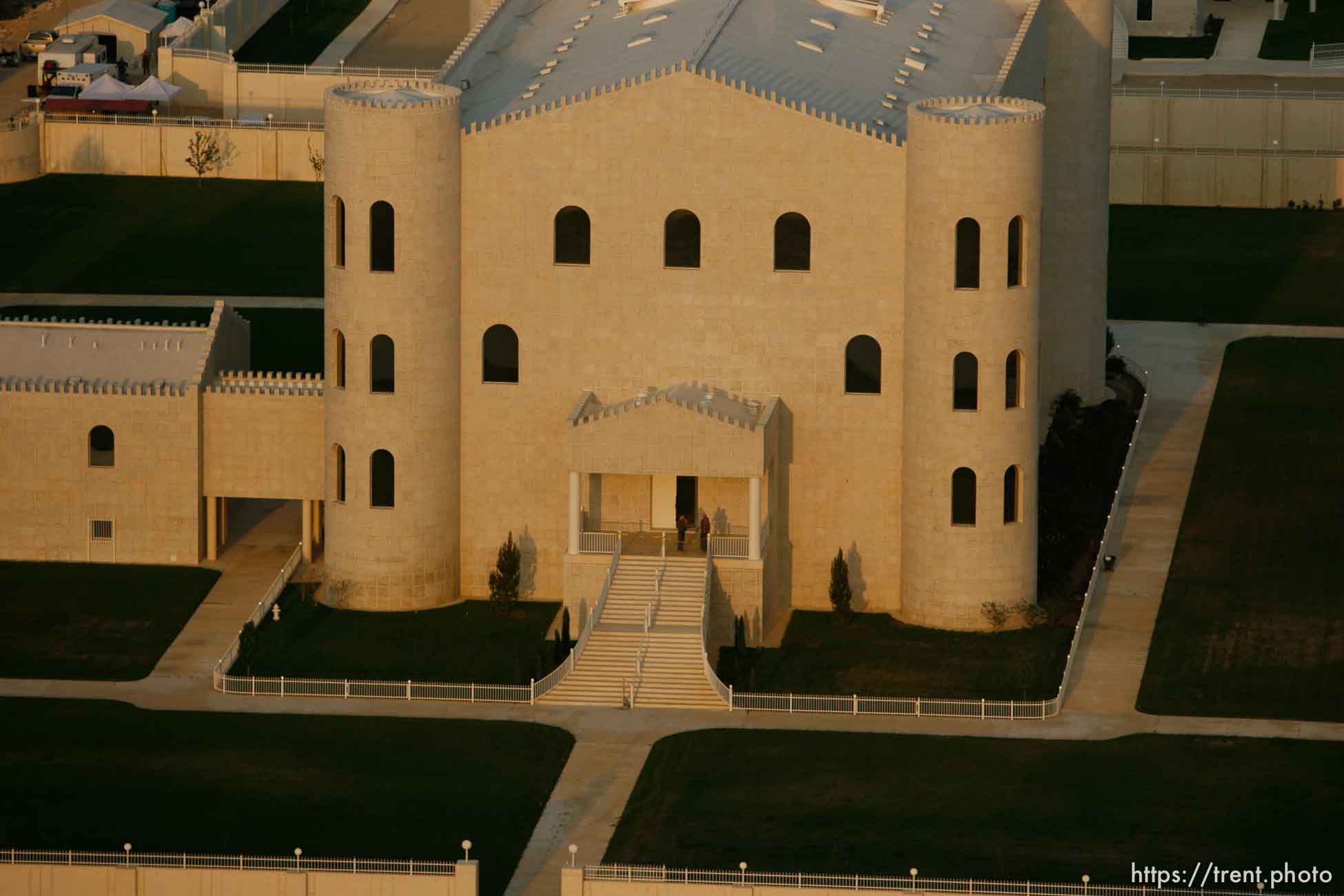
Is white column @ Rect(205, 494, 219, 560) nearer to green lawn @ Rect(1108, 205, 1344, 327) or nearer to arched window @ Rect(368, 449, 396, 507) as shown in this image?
arched window @ Rect(368, 449, 396, 507)

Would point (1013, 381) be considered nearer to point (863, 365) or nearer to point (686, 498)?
point (863, 365)

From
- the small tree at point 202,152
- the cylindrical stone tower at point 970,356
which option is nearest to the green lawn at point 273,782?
the cylindrical stone tower at point 970,356

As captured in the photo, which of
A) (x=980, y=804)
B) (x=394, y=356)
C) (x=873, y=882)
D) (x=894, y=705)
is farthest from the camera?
(x=394, y=356)

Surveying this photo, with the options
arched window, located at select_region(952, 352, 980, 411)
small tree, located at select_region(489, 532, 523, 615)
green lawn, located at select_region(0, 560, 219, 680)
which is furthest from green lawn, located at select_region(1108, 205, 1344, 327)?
green lawn, located at select_region(0, 560, 219, 680)

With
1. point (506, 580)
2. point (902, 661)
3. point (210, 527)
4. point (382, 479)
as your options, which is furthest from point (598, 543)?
point (210, 527)

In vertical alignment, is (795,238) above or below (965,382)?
above

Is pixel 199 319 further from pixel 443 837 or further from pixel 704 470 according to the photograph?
pixel 443 837

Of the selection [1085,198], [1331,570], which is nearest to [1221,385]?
[1085,198]
